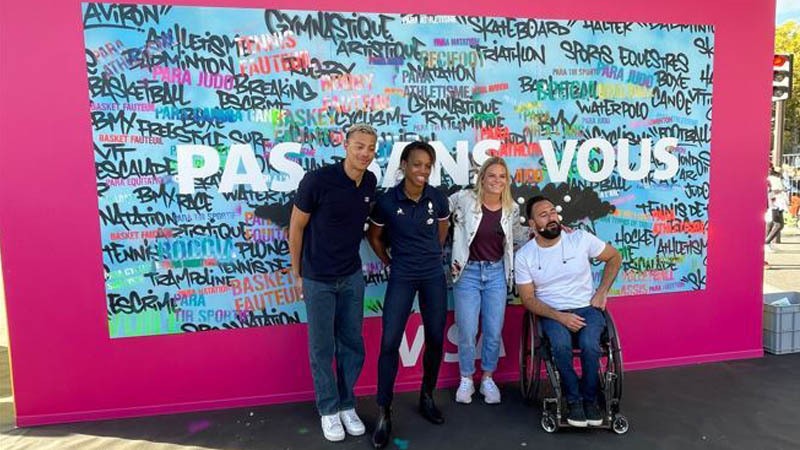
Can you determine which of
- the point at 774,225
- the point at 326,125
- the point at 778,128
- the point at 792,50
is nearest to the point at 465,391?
the point at 326,125

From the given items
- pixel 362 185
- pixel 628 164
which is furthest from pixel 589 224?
pixel 362 185

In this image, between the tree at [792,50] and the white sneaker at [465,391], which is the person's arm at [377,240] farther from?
the tree at [792,50]

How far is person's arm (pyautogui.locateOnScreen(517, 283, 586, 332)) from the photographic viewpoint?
3.02 meters

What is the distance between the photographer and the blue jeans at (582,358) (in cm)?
294

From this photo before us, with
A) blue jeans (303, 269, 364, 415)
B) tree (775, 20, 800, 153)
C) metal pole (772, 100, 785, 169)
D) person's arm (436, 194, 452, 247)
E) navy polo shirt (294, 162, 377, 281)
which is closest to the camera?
navy polo shirt (294, 162, 377, 281)

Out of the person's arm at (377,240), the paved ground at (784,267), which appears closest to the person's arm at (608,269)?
the person's arm at (377,240)

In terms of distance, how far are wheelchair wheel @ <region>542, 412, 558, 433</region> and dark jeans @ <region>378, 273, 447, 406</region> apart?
660 mm

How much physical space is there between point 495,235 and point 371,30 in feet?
4.63

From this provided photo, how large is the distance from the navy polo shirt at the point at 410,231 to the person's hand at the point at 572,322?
712 mm

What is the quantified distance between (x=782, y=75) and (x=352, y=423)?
278 inches

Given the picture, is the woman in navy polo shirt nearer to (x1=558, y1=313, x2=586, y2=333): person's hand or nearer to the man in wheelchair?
the man in wheelchair

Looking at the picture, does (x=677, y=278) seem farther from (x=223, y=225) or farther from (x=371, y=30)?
(x=223, y=225)

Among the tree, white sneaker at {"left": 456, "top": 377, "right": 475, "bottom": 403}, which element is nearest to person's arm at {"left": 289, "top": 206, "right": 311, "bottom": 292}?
white sneaker at {"left": 456, "top": 377, "right": 475, "bottom": 403}

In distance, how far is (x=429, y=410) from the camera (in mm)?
3129
